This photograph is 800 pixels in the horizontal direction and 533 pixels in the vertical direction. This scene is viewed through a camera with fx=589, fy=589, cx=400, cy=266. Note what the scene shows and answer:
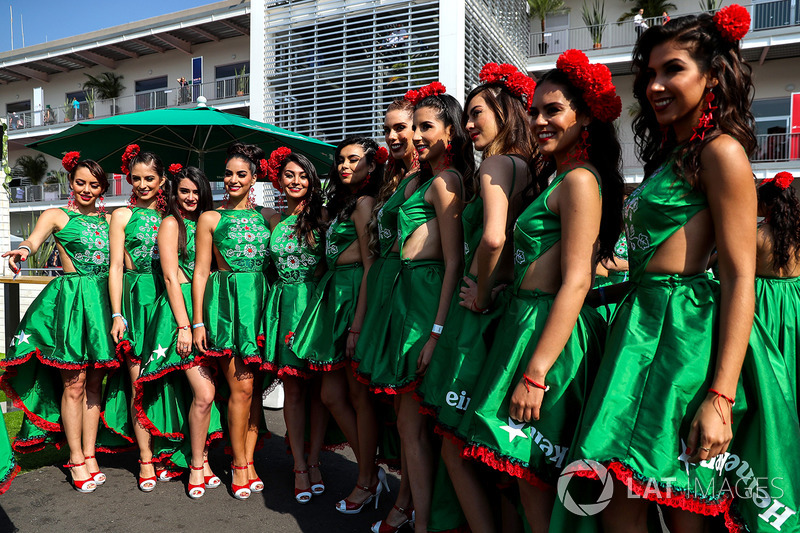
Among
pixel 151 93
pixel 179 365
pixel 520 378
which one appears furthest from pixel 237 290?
pixel 151 93

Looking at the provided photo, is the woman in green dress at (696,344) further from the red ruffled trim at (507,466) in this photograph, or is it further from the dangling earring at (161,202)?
the dangling earring at (161,202)

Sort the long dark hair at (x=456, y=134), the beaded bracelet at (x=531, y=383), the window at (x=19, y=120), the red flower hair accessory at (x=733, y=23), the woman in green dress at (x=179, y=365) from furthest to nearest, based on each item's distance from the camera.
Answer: the window at (x=19, y=120) → the woman in green dress at (x=179, y=365) → the long dark hair at (x=456, y=134) → the beaded bracelet at (x=531, y=383) → the red flower hair accessory at (x=733, y=23)

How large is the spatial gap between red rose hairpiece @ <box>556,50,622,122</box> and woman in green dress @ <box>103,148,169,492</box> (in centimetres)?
298

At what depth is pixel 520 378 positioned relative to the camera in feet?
6.67

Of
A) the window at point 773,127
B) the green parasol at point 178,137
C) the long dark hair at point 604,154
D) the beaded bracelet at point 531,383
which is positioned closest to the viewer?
the beaded bracelet at point 531,383

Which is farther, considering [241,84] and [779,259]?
[241,84]

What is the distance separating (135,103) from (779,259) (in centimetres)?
2363

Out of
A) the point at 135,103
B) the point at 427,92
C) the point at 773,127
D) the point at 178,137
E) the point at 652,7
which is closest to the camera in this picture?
the point at 427,92

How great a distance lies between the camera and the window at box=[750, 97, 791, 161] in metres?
14.2

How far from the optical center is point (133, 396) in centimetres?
400

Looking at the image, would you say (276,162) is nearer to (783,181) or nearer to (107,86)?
(783,181)

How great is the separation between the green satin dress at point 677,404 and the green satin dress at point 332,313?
1.90 meters

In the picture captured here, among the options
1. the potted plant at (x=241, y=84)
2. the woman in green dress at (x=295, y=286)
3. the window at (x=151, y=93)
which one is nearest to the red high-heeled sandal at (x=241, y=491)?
the woman in green dress at (x=295, y=286)

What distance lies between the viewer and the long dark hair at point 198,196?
399 cm
